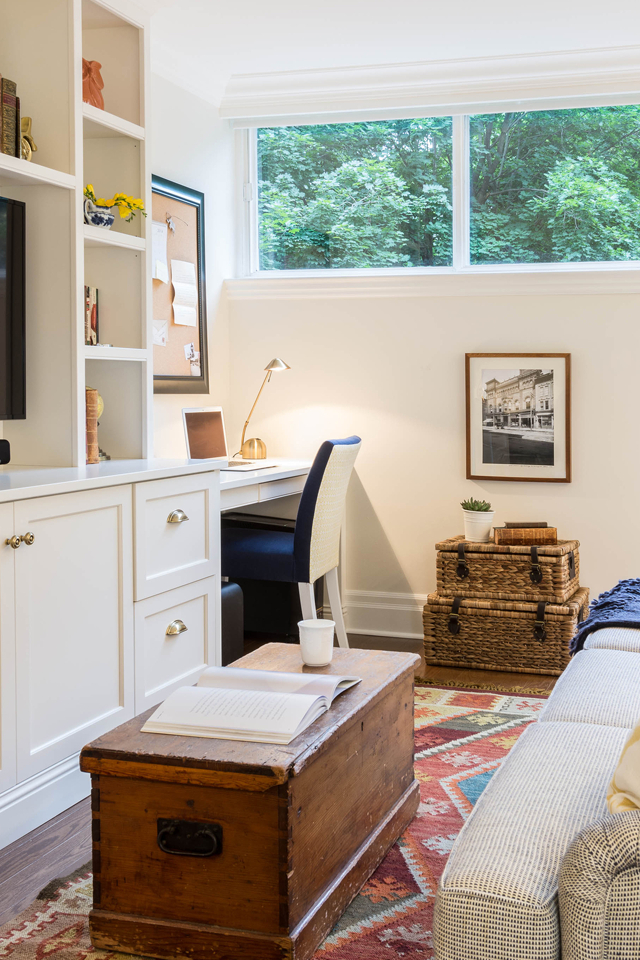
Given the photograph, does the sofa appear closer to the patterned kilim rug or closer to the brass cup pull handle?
the patterned kilim rug

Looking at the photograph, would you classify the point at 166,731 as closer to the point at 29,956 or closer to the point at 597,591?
the point at 29,956

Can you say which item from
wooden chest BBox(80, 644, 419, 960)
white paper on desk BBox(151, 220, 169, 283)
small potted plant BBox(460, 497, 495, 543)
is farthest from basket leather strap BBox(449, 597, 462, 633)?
wooden chest BBox(80, 644, 419, 960)

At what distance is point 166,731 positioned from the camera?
1.71 metres

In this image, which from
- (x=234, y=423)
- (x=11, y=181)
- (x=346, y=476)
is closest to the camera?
(x=11, y=181)

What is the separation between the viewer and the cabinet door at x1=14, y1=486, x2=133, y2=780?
2.14m

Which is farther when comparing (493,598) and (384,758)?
(493,598)

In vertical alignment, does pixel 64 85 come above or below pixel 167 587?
above

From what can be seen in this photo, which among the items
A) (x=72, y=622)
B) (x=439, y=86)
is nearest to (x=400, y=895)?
(x=72, y=622)

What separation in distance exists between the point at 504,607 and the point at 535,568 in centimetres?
19

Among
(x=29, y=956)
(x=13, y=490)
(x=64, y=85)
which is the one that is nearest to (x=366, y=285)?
(x=64, y=85)

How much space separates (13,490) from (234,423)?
245cm

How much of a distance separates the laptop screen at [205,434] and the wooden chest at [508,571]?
105cm

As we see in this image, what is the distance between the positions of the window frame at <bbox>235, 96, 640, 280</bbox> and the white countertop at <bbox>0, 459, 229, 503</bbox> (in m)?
1.60

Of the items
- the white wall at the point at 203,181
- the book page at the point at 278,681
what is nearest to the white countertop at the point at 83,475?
the book page at the point at 278,681
